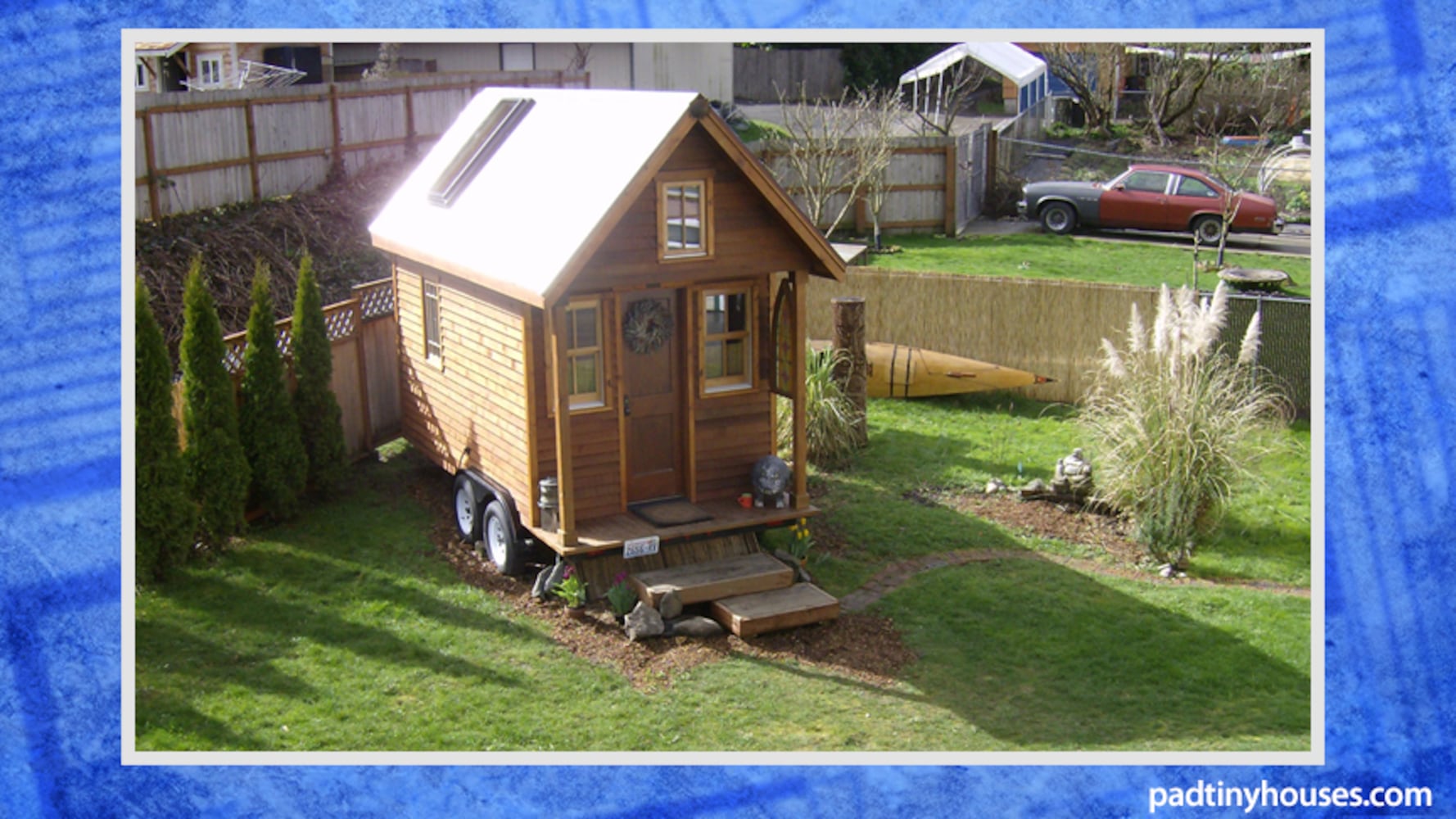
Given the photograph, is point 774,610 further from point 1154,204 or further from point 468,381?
point 1154,204

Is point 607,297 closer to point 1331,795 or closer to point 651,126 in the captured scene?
point 651,126

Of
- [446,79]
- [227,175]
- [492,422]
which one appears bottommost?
[492,422]

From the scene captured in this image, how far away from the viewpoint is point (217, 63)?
1007 inches

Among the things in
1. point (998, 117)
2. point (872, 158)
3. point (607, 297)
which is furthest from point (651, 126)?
point (998, 117)

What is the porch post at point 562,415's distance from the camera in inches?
416

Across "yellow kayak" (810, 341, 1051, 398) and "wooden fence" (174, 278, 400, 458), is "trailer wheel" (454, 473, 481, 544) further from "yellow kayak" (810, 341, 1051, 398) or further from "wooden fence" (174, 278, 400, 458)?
"yellow kayak" (810, 341, 1051, 398)

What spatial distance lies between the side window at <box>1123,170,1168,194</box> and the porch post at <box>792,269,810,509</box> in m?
14.6

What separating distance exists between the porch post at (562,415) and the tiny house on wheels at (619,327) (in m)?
0.02

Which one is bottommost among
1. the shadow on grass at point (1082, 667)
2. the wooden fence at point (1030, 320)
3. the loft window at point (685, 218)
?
the shadow on grass at point (1082, 667)

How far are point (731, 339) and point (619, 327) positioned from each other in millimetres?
1081

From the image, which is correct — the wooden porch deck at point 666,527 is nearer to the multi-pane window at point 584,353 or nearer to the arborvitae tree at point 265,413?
the multi-pane window at point 584,353

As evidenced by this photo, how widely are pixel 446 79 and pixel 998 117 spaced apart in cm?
1693

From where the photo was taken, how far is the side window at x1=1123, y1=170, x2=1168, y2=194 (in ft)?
78.9

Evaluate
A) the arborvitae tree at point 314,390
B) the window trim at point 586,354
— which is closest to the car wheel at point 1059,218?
the arborvitae tree at point 314,390
